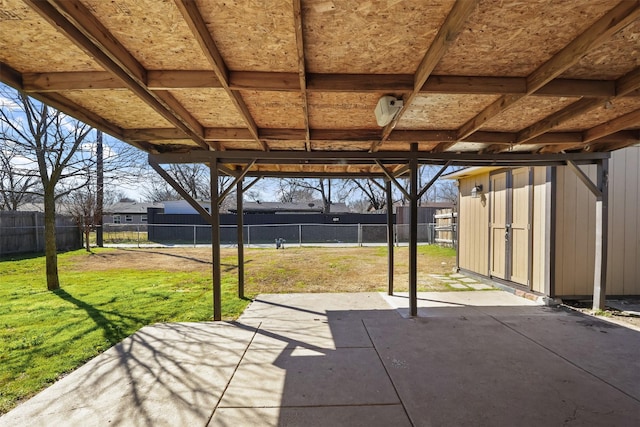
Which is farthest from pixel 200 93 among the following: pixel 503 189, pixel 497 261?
pixel 497 261

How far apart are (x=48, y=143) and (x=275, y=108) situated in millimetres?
6218

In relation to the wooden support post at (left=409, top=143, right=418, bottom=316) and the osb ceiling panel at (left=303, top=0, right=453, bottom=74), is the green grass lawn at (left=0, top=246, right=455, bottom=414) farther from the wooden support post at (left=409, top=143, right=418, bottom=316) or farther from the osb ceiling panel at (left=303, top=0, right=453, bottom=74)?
the osb ceiling panel at (left=303, top=0, right=453, bottom=74)

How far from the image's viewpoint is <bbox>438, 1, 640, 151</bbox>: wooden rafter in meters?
1.52

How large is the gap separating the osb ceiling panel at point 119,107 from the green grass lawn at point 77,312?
8.00 ft

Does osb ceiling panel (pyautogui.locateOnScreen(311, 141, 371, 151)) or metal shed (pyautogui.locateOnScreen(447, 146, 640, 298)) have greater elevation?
osb ceiling panel (pyautogui.locateOnScreen(311, 141, 371, 151))

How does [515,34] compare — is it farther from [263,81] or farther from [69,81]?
[69,81]

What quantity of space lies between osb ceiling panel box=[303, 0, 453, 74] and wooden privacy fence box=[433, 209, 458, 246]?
10354 mm

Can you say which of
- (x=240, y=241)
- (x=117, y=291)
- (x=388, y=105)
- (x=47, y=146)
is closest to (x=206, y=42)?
(x=388, y=105)

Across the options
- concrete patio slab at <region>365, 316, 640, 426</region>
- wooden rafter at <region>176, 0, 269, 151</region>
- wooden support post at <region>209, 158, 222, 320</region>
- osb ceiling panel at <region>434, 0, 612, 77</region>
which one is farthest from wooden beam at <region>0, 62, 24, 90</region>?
concrete patio slab at <region>365, 316, 640, 426</region>

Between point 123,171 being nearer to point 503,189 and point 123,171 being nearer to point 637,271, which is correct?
point 503,189

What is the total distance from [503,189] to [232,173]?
5.04 metres

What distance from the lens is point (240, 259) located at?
200 inches

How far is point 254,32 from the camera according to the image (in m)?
1.78

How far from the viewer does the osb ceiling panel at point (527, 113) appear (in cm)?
279
